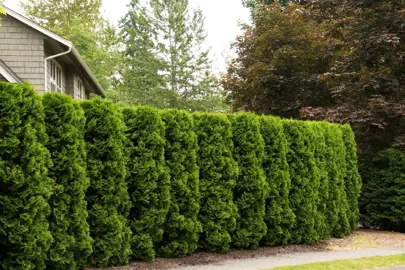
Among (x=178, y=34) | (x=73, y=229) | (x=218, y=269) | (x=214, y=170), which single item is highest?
(x=178, y=34)

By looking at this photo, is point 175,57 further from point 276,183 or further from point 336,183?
point 276,183

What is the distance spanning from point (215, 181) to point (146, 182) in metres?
1.74

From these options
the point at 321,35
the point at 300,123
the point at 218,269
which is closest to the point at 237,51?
the point at 321,35

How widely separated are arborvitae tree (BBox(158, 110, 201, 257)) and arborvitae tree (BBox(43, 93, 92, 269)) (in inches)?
75.6

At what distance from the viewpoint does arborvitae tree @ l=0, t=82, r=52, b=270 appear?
20.4ft

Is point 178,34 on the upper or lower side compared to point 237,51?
upper

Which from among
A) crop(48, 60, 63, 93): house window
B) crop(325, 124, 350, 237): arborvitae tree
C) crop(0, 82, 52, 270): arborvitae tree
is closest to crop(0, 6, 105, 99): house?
crop(48, 60, 63, 93): house window

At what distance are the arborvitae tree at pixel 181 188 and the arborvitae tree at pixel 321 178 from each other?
4.02m

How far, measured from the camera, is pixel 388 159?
14.8 m

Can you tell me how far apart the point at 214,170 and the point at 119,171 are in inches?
93.5

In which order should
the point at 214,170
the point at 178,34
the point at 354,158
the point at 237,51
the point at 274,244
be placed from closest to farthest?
the point at 214,170 → the point at 274,244 → the point at 354,158 → the point at 237,51 → the point at 178,34

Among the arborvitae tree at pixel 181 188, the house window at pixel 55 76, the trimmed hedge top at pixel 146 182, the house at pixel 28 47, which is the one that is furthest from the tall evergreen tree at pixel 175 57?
the arborvitae tree at pixel 181 188

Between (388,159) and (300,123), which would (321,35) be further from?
(300,123)

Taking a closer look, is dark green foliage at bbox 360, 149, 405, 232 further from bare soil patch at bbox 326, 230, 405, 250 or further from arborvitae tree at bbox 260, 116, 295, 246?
arborvitae tree at bbox 260, 116, 295, 246
